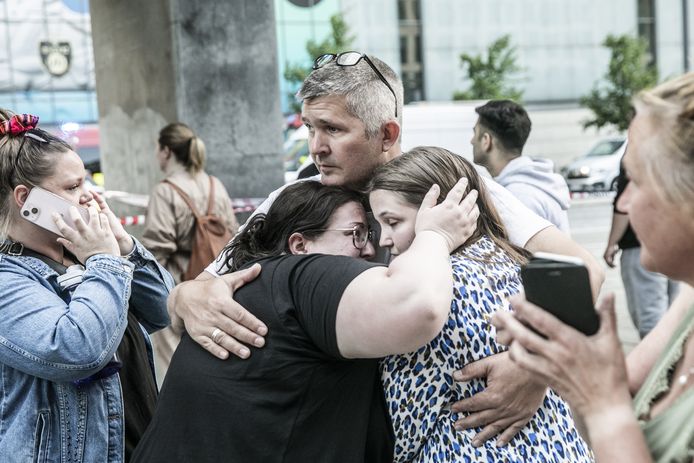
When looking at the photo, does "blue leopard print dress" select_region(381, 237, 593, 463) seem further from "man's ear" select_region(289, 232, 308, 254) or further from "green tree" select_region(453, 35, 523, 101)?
"green tree" select_region(453, 35, 523, 101)

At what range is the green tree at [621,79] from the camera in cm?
3600

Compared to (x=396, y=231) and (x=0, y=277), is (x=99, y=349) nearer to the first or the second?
(x=0, y=277)

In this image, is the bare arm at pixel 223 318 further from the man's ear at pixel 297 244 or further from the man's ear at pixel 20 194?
the man's ear at pixel 20 194

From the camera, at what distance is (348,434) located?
7.07 feet

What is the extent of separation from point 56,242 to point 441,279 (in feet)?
4.95

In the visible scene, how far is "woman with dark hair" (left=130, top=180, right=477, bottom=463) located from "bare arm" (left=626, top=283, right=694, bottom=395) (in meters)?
0.42

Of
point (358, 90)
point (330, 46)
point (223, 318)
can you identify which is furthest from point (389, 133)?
point (330, 46)

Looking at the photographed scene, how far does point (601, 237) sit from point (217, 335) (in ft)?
48.8

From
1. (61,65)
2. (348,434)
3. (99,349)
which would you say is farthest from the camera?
(61,65)

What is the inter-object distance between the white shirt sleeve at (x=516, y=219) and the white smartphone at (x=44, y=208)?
1.34 m

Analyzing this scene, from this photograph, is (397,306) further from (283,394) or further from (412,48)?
(412,48)

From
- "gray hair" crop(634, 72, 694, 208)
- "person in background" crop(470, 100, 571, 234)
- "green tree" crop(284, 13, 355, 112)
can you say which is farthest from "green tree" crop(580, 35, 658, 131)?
"gray hair" crop(634, 72, 694, 208)

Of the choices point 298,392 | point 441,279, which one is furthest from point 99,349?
point 441,279

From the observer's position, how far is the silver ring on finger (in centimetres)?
218
